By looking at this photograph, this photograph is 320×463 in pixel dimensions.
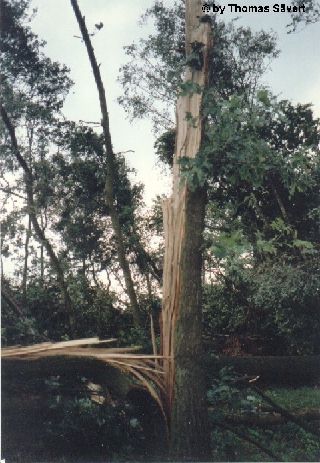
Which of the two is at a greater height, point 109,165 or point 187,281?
point 109,165

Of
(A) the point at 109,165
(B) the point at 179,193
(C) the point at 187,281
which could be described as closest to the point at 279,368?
(A) the point at 109,165

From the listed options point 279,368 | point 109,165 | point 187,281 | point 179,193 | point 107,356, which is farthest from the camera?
point 109,165

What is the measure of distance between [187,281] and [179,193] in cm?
88

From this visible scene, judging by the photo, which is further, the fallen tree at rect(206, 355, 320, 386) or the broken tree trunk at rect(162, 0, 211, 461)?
the fallen tree at rect(206, 355, 320, 386)

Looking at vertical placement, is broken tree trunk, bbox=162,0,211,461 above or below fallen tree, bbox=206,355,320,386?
above

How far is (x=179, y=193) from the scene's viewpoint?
4.41 meters

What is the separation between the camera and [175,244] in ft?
14.3

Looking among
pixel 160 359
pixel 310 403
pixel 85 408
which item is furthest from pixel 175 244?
pixel 310 403

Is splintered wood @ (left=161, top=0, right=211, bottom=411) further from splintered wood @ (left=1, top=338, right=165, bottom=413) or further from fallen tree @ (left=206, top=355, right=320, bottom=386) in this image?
fallen tree @ (left=206, top=355, right=320, bottom=386)

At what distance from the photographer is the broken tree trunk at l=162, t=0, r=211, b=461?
155 inches

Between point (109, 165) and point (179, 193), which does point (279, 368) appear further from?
point (179, 193)

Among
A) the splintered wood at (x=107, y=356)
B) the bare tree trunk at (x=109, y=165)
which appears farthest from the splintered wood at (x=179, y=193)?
the bare tree trunk at (x=109, y=165)

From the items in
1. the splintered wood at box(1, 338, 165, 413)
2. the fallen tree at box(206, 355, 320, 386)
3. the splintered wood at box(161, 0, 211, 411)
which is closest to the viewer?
the splintered wood at box(1, 338, 165, 413)

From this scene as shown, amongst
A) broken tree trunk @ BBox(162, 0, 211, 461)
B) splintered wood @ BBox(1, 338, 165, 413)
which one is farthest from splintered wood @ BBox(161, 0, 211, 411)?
splintered wood @ BBox(1, 338, 165, 413)
